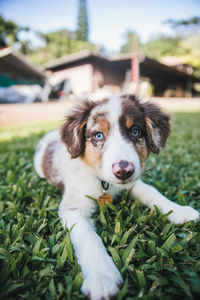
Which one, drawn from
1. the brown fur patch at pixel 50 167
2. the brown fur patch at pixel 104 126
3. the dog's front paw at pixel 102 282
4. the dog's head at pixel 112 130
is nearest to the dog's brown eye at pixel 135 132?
the dog's head at pixel 112 130

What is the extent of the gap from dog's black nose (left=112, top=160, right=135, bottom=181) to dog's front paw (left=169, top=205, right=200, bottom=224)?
0.71 metres

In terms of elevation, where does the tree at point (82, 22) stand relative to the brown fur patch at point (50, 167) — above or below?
above

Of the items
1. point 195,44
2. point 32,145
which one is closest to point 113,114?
point 32,145

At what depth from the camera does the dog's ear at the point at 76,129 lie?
7.89 ft

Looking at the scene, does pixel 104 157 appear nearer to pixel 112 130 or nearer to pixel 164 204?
pixel 112 130

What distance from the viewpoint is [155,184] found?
9.84 feet

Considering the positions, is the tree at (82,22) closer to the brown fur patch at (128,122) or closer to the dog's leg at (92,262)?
the brown fur patch at (128,122)

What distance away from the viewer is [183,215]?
2.10m

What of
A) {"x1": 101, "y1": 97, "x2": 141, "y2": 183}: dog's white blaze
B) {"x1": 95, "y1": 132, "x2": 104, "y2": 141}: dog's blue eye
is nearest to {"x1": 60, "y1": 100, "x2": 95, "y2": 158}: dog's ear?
{"x1": 95, "y1": 132, "x2": 104, "y2": 141}: dog's blue eye

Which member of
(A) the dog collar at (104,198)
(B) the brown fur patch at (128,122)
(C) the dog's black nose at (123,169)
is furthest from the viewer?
(A) the dog collar at (104,198)

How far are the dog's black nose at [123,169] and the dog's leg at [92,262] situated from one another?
1.89ft

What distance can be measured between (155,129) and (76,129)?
91 cm

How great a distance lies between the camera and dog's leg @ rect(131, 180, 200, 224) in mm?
2084

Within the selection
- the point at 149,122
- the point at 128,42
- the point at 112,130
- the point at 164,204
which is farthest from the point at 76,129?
the point at 128,42
